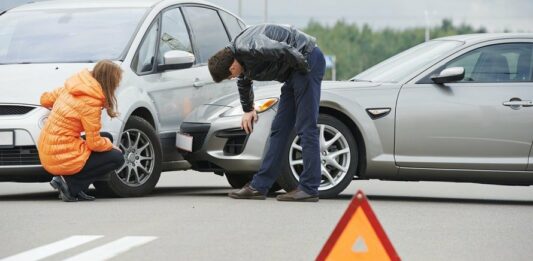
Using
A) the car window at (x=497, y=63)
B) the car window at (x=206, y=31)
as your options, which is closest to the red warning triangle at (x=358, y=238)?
the car window at (x=497, y=63)

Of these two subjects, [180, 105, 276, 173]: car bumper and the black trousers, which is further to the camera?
[180, 105, 276, 173]: car bumper

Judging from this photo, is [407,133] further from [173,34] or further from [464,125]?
[173,34]

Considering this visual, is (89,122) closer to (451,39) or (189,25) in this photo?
(189,25)

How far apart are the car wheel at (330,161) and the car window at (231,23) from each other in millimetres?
2575

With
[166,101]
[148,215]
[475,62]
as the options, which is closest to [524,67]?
[475,62]

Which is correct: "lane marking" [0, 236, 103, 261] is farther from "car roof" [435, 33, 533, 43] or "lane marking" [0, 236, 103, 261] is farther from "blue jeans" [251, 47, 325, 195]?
"car roof" [435, 33, 533, 43]

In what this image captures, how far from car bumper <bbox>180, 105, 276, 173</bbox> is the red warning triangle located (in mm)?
5551

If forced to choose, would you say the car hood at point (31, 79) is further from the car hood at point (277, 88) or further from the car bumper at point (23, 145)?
the car hood at point (277, 88)

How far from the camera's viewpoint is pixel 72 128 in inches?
409

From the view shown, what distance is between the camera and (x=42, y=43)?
38.0ft

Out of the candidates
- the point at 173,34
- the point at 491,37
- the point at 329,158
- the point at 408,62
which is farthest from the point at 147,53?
the point at 491,37

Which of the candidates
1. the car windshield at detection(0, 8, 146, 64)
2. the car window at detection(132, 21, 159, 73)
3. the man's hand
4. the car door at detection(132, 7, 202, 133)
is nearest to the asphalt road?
the man's hand

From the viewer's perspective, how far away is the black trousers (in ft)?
34.1

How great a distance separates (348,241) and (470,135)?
588cm
